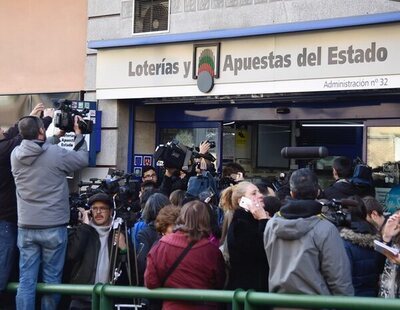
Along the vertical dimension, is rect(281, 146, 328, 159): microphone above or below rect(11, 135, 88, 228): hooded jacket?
above

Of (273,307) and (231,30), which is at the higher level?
(231,30)

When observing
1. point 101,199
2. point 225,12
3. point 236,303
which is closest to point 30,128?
point 101,199

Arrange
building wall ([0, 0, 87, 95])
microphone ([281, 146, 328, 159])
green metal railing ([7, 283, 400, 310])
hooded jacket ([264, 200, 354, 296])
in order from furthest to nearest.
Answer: building wall ([0, 0, 87, 95]) < microphone ([281, 146, 328, 159]) < hooded jacket ([264, 200, 354, 296]) < green metal railing ([7, 283, 400, 310])

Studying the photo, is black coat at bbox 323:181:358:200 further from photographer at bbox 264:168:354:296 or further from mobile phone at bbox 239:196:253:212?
photographer at bbox 264:168:354:296

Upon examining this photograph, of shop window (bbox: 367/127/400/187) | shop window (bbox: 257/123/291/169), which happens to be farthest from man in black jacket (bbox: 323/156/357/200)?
shop window (bbox: 257/123/291/169)

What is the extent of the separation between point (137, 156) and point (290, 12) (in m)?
3.54

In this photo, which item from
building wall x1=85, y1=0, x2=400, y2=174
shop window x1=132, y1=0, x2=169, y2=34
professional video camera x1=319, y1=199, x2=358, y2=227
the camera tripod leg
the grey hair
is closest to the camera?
professional video camera x1=319, y1=199, x2=358, y2=227

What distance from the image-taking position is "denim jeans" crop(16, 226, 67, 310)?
22.2ft

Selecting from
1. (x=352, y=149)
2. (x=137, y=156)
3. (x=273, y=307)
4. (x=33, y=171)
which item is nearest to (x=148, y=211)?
(x=33, y=171)

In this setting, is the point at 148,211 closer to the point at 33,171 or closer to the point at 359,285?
the point at 33,171

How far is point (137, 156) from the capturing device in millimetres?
12258

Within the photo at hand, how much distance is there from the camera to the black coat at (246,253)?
5.80 metres

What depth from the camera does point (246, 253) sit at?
581cm

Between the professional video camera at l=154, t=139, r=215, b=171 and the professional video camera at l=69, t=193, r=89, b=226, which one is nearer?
the professional video camera at l=69, t=193, r=89, b=226
